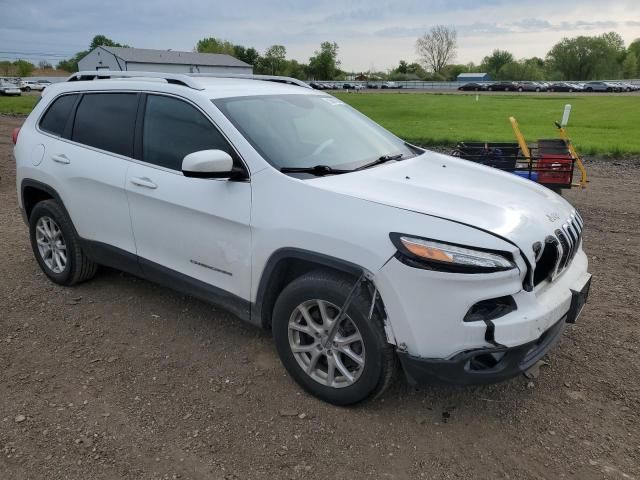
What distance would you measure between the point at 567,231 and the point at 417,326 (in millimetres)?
1212

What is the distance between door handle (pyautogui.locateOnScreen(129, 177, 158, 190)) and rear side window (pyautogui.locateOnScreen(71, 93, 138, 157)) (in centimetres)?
23

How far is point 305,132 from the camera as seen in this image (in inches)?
145

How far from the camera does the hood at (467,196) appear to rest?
2.77 m

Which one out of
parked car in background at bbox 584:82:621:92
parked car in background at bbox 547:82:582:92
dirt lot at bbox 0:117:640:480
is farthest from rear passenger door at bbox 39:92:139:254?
parked car in background at bbox 547:82:582:92

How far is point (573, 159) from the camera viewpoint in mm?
6496

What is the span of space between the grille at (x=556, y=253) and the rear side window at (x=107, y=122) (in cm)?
288

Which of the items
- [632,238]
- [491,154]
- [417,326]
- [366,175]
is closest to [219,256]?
[366,175]

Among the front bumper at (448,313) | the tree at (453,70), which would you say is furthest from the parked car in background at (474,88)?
the front bumper at (448,313)

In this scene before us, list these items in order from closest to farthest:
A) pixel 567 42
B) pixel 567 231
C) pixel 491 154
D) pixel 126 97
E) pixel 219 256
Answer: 1. pixel 567 231
2. pixel 219 256
3. pixel 126 97
4. pixel 491 154
5. pixel 567 42

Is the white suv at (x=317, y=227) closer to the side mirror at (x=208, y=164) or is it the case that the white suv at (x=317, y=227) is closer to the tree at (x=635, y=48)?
the side mirror at (x=208, y=164)

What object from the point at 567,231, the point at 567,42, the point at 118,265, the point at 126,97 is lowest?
the point at 118,265

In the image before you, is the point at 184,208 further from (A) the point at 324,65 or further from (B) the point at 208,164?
(A) the point at 324,65

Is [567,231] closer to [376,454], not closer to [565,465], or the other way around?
[565,465]

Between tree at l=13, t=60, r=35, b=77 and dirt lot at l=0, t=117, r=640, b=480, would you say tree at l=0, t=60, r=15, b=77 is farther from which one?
dirt lot at l=0, t=117, r=640, b=480
